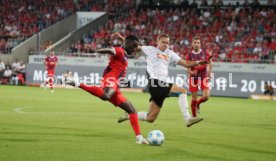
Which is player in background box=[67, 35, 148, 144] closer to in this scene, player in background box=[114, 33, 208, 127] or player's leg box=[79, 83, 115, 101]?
player's leg box=[79, 83, 115, 101]

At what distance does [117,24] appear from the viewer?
149 feet

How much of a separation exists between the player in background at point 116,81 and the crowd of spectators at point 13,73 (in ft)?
98.3

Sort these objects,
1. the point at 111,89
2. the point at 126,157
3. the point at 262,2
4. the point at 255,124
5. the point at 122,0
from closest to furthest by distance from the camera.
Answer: the point at 126,157 → the point at 111,89 → the point at 255,124 → the point at 262,2 → the point at 122,0

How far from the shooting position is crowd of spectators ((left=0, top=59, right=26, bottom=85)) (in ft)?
137

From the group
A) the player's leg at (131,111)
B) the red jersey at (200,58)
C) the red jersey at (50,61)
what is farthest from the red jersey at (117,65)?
the red jersey at (50,61)

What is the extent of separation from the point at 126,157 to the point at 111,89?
8.51 feet

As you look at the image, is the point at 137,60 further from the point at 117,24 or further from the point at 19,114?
the point at 19,114


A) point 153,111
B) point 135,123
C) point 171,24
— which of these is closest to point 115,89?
point 135,123

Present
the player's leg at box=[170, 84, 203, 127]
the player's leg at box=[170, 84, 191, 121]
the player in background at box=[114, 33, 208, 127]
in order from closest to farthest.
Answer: the player in background at box=[114, 33, 208, 127] < the player's leg at box=[170, 84, 203, 127] < the player's leg at box=[170, 84, 191, 121]

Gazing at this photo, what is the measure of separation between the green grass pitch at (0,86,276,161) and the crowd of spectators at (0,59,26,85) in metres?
21.9

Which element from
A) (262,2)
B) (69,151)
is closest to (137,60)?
(262,2)

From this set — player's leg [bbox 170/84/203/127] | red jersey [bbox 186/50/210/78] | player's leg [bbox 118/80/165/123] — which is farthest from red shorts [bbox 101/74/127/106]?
red jersey [bbox 186/50/210/78]

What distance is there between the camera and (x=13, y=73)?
42.3 m

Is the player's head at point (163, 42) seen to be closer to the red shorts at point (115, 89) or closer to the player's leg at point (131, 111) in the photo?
the red shorts at point (115, 89)
